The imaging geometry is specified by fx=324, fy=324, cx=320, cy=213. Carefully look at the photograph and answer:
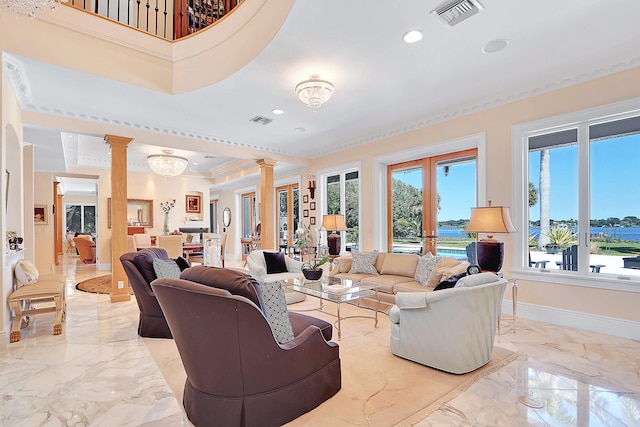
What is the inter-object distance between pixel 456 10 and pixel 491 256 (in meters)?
2.58

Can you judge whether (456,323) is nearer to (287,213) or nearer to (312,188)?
(312,188)

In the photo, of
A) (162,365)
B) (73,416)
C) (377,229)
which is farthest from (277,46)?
(377,229)

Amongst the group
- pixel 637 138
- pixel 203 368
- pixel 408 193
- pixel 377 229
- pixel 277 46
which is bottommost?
pixel 203 368

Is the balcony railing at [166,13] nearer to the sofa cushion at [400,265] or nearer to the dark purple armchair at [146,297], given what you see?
the dark purple armchair at [146,297]

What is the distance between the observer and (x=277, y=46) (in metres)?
3.16

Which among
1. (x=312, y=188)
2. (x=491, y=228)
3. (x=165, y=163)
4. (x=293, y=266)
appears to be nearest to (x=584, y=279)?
(x=491, y=228)

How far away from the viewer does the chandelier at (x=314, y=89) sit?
3.67 meters

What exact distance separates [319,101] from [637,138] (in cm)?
355

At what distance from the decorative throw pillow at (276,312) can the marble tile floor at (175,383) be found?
2.15 feet

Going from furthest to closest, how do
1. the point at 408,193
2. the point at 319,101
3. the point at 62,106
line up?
the point at 408,193
the point at 62,106
the point at 319,101

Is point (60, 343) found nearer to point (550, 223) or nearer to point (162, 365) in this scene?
point (162, 365)

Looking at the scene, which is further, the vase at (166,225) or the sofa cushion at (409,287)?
the vase at (166,225)

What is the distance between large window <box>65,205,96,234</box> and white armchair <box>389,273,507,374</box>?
17156 mm

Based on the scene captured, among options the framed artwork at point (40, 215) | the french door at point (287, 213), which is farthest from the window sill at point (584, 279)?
the framed artwork at point (40, 215)
